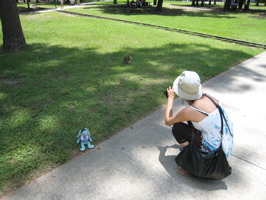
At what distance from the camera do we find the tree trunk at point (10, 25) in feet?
23.9

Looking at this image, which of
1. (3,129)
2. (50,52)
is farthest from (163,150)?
(50,52)

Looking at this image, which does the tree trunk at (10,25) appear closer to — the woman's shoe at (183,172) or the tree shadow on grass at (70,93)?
the tree shadow on grass at (70,93)

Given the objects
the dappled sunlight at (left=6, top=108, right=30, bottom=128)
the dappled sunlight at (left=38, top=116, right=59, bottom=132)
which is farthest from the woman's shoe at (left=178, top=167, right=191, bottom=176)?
the dappled sunlight at (left=6, top=108, right=30, bottom=128)

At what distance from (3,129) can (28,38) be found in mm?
7157

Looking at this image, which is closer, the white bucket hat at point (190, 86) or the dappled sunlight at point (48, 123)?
the white bucket hat at point (190, 86)

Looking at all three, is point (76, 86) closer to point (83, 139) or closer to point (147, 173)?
point (83, 139)

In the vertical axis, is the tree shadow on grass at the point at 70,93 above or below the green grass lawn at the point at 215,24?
below

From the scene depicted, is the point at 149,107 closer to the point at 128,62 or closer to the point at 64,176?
the point at 64,176

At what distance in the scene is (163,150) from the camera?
2977mm

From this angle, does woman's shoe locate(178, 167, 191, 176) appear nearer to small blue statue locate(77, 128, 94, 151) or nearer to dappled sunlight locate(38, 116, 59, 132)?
small blue statue locate(77, 128, 94, 151)

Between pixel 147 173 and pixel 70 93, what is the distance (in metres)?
2.47

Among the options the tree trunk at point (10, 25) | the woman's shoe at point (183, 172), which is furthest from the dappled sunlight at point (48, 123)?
the tree trunk at point (10, 25)

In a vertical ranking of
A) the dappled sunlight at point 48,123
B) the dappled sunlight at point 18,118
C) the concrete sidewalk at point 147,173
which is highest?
the dappled sunlight at point 18,118

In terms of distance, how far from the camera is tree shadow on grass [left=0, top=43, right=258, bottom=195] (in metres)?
2.92
